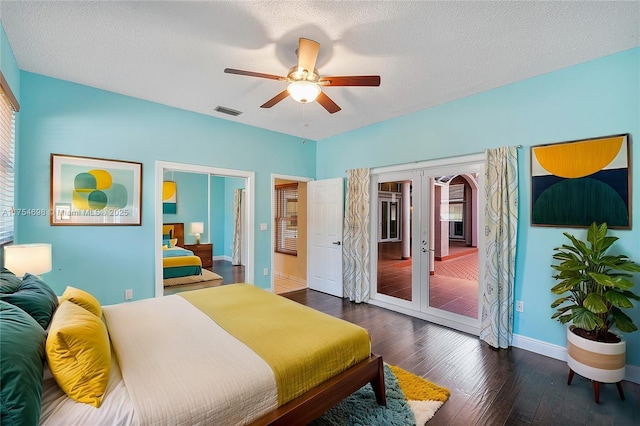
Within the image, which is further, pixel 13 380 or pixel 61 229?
pixel 61 229

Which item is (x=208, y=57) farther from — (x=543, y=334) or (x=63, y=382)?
(x=543, y=334)

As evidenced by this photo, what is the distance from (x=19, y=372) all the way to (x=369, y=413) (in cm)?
191

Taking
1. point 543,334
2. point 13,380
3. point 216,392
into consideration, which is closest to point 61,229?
point 13,380

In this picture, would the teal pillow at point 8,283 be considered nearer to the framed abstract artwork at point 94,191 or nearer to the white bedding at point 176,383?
the white bedding at point 176,383

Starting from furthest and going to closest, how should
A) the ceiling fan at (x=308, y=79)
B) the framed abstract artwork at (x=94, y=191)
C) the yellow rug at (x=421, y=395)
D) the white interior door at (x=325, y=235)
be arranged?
1. the white interior door at (x=325, y=235)
2. the framed abstract artwork at (x=94, y=191)
3. the ceiling fan at (x=308, y=79)
4. the yellow rug at (x=421, y=395)

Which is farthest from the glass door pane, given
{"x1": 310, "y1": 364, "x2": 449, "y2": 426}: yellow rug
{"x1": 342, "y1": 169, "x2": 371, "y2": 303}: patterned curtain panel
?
{"x1": 310, "y1": 364, "x2": 449, "y2": 426}: yellow rug

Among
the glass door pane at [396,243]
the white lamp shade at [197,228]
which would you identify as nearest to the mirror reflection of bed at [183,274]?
the white lamp shade at [197,228]

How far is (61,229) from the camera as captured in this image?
311cm

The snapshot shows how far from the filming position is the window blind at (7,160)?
2334mm

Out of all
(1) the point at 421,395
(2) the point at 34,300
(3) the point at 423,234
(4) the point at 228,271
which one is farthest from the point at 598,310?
(4) the point at 228,271

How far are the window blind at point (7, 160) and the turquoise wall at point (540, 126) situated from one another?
4.33 metres

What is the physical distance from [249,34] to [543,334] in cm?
404

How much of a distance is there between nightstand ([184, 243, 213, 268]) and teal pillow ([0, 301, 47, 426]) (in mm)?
6039

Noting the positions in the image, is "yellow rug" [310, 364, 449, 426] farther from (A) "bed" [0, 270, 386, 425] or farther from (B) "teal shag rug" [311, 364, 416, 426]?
(A) "bed" [0, 270, 386, 425]
